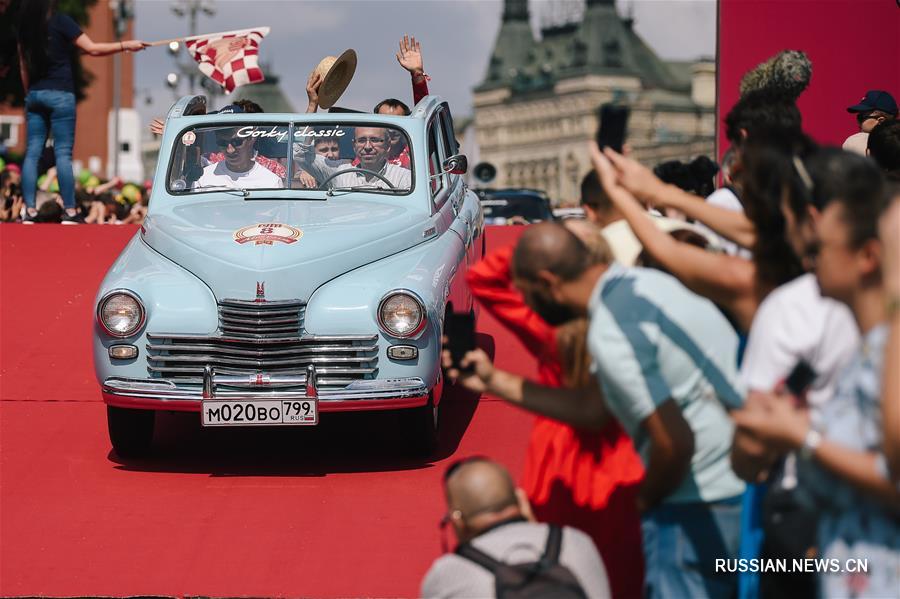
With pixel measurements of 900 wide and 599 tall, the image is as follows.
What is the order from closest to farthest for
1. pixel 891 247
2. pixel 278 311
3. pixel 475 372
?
pixel 891 247 → pixel 475 372 → pixel 278 311

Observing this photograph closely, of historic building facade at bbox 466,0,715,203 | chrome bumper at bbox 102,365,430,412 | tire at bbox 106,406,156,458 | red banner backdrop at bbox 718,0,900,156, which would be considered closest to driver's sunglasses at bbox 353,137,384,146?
chrome bumper at bbox 102,365,430,412

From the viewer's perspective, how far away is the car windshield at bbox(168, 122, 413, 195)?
29.1 feet

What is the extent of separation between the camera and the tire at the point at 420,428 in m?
7.78

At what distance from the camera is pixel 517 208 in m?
19.4

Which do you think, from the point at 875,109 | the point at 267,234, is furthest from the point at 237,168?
the point at 875,109

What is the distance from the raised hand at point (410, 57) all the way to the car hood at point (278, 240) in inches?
78.5

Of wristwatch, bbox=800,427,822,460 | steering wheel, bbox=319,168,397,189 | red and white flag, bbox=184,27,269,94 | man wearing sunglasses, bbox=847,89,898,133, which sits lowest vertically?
wristwatch, bbox=800,427,822,460

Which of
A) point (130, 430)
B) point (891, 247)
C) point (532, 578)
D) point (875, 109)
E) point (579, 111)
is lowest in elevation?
point (130, 430)

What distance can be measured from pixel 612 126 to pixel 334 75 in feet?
19.6

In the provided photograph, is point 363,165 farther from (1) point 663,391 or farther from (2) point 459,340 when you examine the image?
(1) point 663,391

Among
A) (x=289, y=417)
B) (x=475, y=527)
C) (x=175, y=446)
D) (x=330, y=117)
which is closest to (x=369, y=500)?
(x=289, y=417)

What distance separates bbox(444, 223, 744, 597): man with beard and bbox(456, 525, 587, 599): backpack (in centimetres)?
35

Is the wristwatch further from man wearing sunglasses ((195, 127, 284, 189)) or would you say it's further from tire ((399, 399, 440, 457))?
man wearing sunglasses ((195, 127, 284, 189))

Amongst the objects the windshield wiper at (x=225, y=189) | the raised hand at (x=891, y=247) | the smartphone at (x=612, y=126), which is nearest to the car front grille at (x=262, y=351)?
the windshield wiper at (x=225, y=189)
